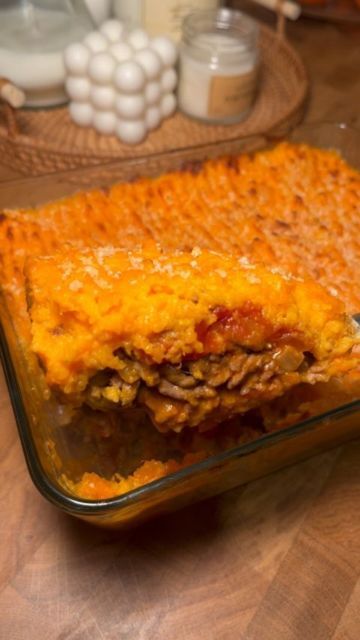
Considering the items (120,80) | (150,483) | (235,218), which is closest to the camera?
(150,483)

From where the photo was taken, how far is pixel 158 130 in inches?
47.4

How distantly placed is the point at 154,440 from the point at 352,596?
9.1 inches

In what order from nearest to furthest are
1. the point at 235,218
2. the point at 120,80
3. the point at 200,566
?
the point at 200,566 → the point at 235,218 → the point at 120,80

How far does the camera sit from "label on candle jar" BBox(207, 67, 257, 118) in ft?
3.85

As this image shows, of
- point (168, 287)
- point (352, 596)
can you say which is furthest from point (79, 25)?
point (352, 596)

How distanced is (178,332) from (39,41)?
857 mm

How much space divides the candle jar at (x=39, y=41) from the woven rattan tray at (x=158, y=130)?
4cm

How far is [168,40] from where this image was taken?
118cm

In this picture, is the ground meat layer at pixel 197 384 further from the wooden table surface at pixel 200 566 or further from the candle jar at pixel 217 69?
the candle jar at pixel 217 69

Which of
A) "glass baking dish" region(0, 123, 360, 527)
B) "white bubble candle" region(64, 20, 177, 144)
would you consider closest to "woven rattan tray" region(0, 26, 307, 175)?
"white bubble candle" region(64, 20, 177, 144)

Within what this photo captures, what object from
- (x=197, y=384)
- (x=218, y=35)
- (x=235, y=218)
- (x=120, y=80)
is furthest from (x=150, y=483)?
(x=218, y=35)

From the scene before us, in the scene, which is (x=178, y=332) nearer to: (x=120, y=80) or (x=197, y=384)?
(x=197, y=384)

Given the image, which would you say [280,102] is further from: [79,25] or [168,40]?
[79,25]

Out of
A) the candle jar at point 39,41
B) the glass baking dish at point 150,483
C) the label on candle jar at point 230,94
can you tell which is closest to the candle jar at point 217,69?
the label on candle jar at point 230,94
